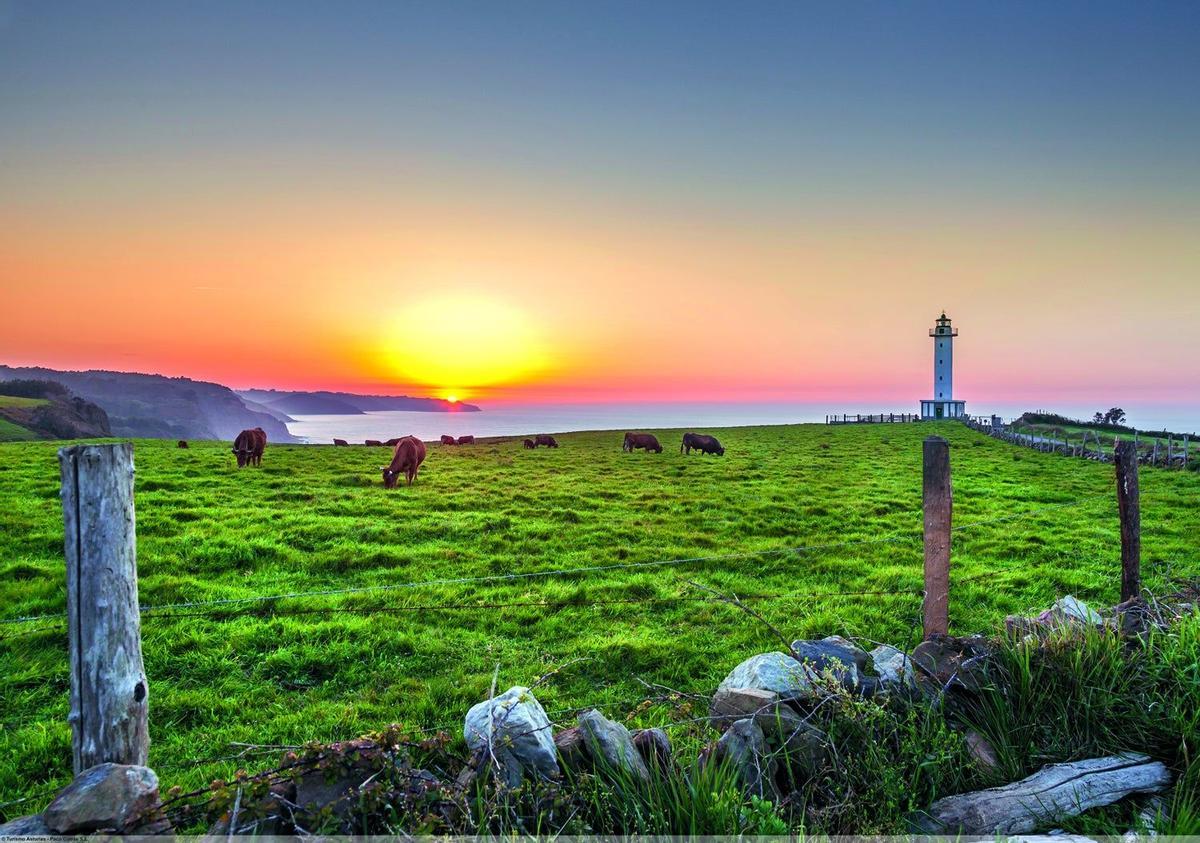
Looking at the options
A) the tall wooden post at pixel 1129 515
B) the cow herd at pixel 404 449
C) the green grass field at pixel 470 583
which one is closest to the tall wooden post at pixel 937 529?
the green grass field at pixel 470 583

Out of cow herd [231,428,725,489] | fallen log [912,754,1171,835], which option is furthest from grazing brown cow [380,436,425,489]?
fallen log [912,754,1171,835]

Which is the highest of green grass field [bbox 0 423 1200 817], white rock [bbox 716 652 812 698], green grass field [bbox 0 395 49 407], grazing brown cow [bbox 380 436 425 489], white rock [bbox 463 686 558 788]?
green grass field [bbox 0 395 49 407]

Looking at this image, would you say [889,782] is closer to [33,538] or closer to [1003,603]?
[1003,603]

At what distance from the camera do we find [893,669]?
4.30m

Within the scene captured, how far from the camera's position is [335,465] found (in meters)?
23.5

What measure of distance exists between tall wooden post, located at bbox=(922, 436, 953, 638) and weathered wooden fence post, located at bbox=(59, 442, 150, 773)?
550 cm

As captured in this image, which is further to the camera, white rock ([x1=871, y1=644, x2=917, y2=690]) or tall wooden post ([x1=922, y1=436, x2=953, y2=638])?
tall wooden post ([x1=922, y1=436, x2=953, y2=638])

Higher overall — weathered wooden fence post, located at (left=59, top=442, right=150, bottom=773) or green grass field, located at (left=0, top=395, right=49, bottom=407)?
green grass field, located at (left=0, top=395, right=49, bottom=407)

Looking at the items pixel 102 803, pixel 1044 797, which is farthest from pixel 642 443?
pixel 102 803

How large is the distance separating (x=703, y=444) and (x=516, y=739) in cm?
3013

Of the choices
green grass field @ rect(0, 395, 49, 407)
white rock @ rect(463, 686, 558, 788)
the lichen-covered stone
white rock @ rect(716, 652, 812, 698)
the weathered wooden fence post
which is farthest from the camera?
green grass field @ rect(0, 395, 49, 407)

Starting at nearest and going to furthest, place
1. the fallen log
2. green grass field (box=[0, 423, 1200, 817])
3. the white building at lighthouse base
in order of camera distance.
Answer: the fallen log → green grass field (box=[0, 423, 1200, 817]) → the white building at lighthouse base

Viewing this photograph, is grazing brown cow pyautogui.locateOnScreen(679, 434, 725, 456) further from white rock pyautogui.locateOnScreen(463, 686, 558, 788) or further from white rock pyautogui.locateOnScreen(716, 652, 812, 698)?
white rock pyautogui.locateOnScreen(463, 686, 558, 788)

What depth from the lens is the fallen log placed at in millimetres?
3123
